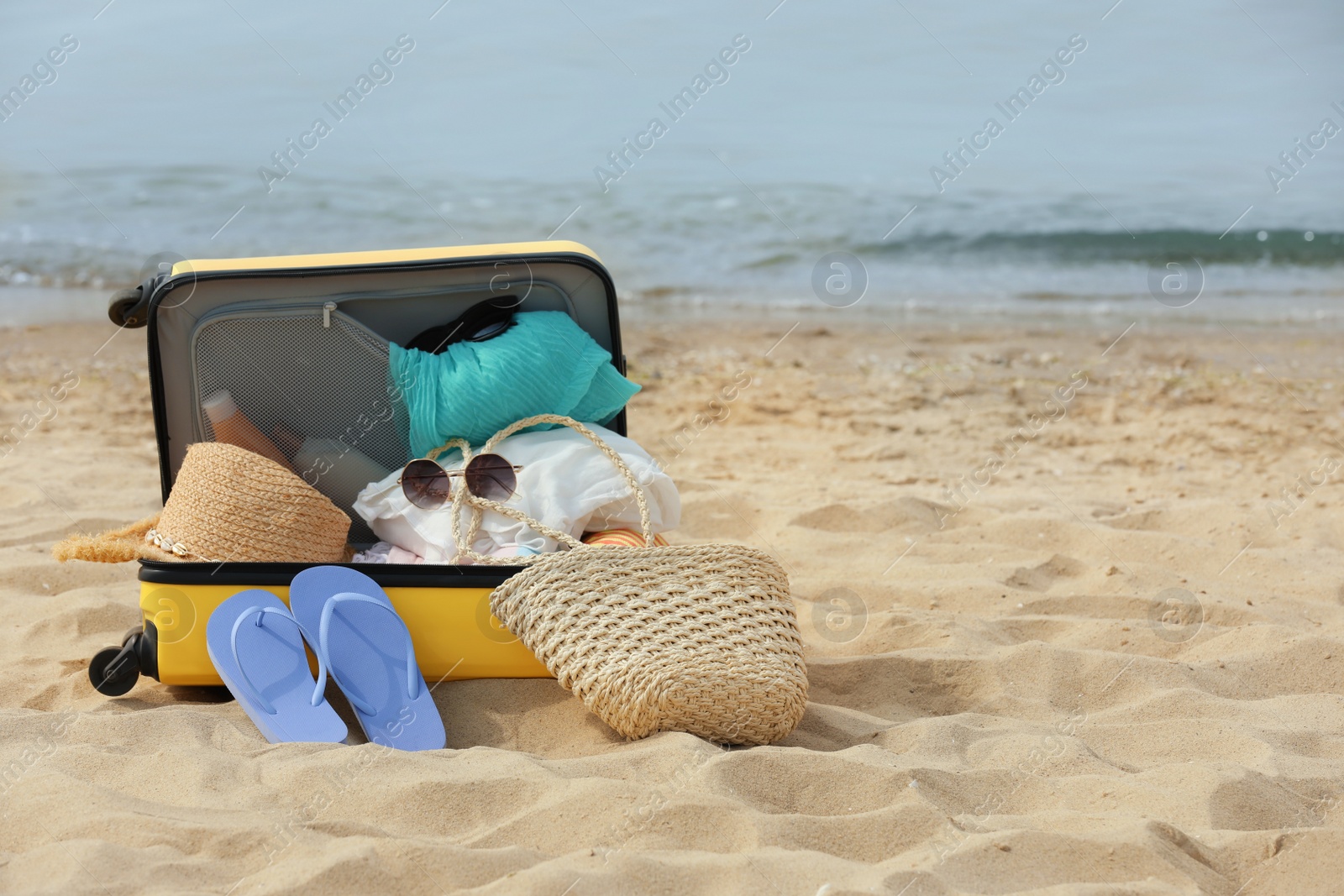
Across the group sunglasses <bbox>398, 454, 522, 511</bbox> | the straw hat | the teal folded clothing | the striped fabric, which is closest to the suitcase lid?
the teal folded clothing

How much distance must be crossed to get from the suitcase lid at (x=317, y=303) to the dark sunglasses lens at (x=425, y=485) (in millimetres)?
368

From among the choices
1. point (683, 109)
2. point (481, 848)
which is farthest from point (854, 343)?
point (683, 109)

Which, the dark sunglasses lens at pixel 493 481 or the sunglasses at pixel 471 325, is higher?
the sunglasses at pixel 471 325

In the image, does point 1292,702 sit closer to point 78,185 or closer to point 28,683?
point 28,683

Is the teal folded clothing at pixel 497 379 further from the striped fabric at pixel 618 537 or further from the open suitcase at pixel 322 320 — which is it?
the striped fabric at pixel 618 537

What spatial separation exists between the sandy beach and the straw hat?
0.31 metres

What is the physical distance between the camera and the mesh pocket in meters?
2.75

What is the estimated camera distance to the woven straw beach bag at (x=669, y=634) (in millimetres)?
2059

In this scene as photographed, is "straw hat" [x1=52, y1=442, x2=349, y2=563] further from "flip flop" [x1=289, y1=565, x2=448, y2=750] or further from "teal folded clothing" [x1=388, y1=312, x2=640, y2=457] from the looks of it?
"teal folded clothing" [x1=388, y1=312, x2=640, y2=457]

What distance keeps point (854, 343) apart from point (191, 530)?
4849 mm

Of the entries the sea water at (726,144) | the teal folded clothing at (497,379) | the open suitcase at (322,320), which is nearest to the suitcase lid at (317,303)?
the open suitcase at (322,320)

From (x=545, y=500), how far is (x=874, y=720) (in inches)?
36.7

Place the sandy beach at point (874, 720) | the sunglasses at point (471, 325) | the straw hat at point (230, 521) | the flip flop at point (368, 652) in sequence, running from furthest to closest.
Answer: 1. the sunglasses at point (471, 325)
2. the straw hat at point (230, 521)
3. the flip flop at point (368, 652)
4. the sandy beach at point (874, 720)

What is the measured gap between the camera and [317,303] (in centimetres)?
278
